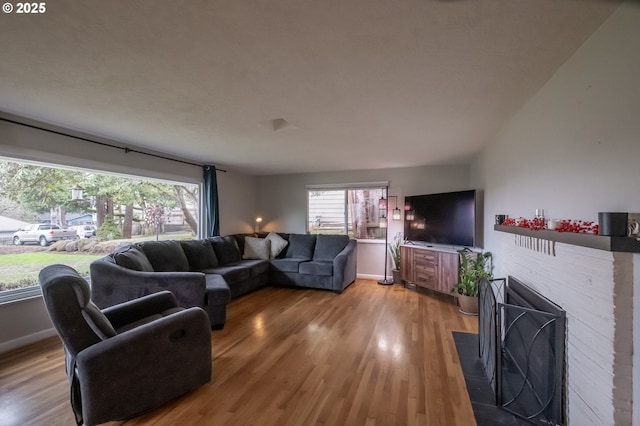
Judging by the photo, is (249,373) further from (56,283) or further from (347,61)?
(347,61)


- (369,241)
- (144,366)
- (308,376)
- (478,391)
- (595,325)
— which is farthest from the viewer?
(369,241)

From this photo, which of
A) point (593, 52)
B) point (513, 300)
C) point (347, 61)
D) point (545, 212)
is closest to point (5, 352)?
point (347, 61)

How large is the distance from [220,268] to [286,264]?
1.14m

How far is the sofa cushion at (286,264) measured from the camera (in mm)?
4734

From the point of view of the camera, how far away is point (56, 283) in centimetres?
150

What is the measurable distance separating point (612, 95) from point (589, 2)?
42cm

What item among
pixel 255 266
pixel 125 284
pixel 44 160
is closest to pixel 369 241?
pixel 255 266

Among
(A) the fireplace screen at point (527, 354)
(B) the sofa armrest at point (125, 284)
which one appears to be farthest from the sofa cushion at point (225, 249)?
(A) the fireplace screen at point (527, 354)

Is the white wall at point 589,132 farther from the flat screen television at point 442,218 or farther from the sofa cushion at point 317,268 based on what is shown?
the sofa cushion at point 317,268

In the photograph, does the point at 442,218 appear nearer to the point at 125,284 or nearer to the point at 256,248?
the point at 256,248

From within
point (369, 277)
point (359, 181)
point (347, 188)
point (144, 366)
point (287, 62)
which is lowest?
point (369, 277)

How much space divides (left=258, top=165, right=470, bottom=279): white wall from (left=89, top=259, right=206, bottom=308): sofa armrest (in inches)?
130

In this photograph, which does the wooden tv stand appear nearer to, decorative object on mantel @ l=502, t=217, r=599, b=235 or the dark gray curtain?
decorative object on mantel @ l=502, t=217, r=599, b=235

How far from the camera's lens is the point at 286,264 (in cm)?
479
